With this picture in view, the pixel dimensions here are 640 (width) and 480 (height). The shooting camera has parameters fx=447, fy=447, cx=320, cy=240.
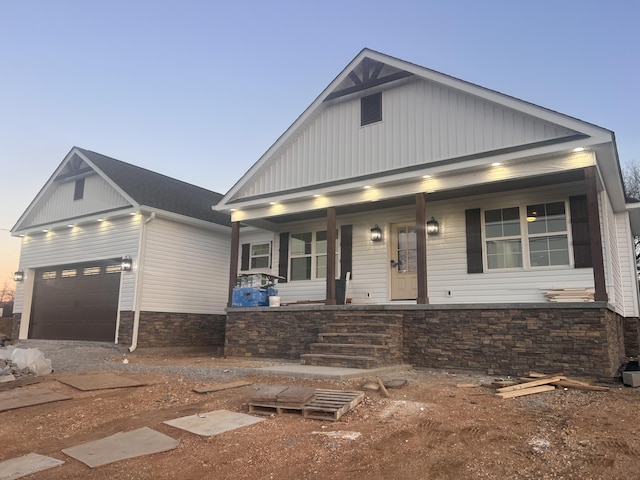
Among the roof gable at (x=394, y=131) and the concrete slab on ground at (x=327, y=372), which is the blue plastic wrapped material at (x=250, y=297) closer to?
the roof gable at (x=394, y=131)

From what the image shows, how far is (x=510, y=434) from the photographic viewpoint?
167 inches

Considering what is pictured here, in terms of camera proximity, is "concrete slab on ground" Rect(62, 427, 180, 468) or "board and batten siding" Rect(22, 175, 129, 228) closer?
"concrete slab on ground" Rect(62, 427, 180, 468)

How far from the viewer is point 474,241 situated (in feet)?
33.7

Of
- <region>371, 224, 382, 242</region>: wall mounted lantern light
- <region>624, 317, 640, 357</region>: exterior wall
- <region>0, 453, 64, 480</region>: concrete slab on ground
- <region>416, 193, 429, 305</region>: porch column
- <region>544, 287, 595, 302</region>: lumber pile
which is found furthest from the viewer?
<region>371, 224, 382, 242</region>: wall mounted lantern light

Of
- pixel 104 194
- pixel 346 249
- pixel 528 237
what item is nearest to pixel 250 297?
pixel 346 249

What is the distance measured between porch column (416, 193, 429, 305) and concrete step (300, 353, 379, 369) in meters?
1.85

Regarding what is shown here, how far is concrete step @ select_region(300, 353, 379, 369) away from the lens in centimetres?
779

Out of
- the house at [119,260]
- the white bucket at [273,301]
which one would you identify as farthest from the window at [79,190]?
the white bucket at [273,301]

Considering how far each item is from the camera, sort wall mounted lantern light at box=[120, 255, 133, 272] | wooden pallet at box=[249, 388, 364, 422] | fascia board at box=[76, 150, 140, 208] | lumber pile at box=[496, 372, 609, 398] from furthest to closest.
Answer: fascia board at box=[76, 150, 140, 208]
wall mounted lantern light at box=[120, 255, 133, 272]
lumber pile at box=[496, 372, 609, 398]
wooden pallet at box=[249, 388, 364, 422]

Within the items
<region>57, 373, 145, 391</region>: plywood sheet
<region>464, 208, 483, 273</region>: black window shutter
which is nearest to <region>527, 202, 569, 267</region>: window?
<region>464, 208, 483, 273</region>: black window shutter

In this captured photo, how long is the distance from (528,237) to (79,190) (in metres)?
14.2

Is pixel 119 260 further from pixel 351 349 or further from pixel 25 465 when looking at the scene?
pixel 25 465

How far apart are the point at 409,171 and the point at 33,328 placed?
14.8 meters

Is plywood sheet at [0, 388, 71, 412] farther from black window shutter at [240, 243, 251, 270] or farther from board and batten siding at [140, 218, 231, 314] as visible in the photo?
black window shutter at [240, 243, 251, 270]
